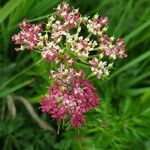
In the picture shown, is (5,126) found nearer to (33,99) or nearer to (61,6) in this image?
(33,99)

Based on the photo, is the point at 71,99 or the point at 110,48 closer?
the point at 71,99

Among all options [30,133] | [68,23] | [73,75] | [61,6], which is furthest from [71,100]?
[30,133]

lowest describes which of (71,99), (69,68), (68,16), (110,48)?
(71,99)

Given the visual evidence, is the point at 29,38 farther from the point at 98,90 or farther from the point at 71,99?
the point at 98,90

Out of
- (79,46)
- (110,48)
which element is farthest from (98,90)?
(79,46)

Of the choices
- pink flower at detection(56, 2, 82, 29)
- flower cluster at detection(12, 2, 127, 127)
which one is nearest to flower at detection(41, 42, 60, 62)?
flower cluster at detection(12, 2, 127, 127)

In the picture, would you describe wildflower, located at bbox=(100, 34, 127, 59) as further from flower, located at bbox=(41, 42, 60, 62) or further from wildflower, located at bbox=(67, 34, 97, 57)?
flower, located at bbox=(41, 42, 60, 62)

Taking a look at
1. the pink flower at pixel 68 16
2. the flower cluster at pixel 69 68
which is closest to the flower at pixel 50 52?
the flower cluster at pixel 69 68

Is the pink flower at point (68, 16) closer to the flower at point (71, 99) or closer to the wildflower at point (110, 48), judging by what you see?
the wildflower at point (110, 48)

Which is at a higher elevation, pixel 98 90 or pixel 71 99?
pixel 98 90

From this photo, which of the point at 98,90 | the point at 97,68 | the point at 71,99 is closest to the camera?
the point at 71,99
